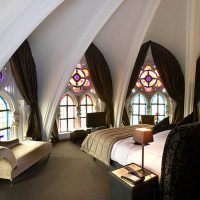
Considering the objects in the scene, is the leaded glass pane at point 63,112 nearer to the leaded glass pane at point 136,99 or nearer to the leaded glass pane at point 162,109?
the leaded glass pane at point 136,99

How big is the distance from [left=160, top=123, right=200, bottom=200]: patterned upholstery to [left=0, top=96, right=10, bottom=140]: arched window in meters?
4.47

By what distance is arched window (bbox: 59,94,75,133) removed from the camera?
6371 mm

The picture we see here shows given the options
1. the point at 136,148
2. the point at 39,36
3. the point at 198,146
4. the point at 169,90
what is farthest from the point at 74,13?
the point at 169,90

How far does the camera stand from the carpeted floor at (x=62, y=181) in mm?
3068

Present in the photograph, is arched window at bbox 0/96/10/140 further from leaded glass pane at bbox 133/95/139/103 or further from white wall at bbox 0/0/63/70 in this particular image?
leaded glass pane at bbox 133/95/139/103

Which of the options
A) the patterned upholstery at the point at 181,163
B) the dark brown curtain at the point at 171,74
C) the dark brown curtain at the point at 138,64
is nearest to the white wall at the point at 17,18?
the patterned upholstery at the point at 181,163

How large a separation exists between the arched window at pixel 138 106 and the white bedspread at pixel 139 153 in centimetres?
331

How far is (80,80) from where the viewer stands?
642 cm

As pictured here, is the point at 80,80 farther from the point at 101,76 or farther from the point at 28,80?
the point at 28,80

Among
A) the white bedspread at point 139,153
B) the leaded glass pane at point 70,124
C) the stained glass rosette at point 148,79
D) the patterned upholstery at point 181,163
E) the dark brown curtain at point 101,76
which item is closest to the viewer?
the patterned upholstery at point 181,163

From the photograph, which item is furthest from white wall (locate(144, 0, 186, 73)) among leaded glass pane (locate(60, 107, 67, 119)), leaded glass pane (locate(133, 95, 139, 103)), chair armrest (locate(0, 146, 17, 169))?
chair armrest (locate(0, 146, 17, 169))

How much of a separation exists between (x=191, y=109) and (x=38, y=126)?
532 cm

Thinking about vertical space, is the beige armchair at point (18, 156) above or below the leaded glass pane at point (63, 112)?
below

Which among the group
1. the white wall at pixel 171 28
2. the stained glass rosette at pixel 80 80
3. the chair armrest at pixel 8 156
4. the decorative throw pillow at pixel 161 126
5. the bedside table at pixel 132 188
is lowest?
the bedside table at pixel 132 188
